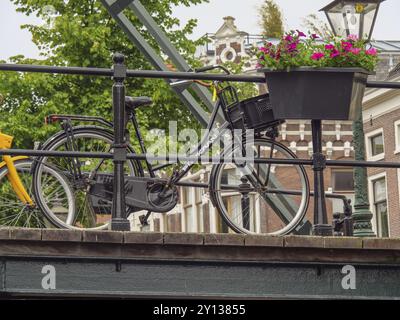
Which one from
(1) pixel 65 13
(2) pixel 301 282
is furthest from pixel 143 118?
(2) pixel 301 282

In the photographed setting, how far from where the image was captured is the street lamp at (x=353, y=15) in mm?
13070

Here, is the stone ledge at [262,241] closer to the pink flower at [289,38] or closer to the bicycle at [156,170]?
the bicycle at [156,170]

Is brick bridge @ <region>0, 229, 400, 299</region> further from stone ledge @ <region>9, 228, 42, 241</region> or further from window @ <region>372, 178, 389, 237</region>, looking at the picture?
window @ <region>372, 178, 389, 237</region>

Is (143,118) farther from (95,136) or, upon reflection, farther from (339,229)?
(95,136)

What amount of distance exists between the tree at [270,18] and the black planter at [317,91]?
3933 cm

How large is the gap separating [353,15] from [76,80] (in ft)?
43.3

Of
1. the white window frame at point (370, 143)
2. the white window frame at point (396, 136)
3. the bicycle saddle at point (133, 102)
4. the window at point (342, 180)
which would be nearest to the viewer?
the bicycle saddle at point (133, 102)

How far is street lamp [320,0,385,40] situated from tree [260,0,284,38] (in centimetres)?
3402

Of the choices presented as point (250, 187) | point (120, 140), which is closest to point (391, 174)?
point (250, 187)

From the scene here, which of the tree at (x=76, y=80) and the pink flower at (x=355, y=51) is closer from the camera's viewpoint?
the pink flower at (x=355, y=51)

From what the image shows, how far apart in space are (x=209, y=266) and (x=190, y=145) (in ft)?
6.53

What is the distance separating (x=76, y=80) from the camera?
84.5ft

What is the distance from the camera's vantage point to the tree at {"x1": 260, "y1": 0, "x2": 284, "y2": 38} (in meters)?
47.6

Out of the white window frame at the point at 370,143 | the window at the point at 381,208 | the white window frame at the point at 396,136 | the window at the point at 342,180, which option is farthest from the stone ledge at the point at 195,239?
the window at the point at 342,180
